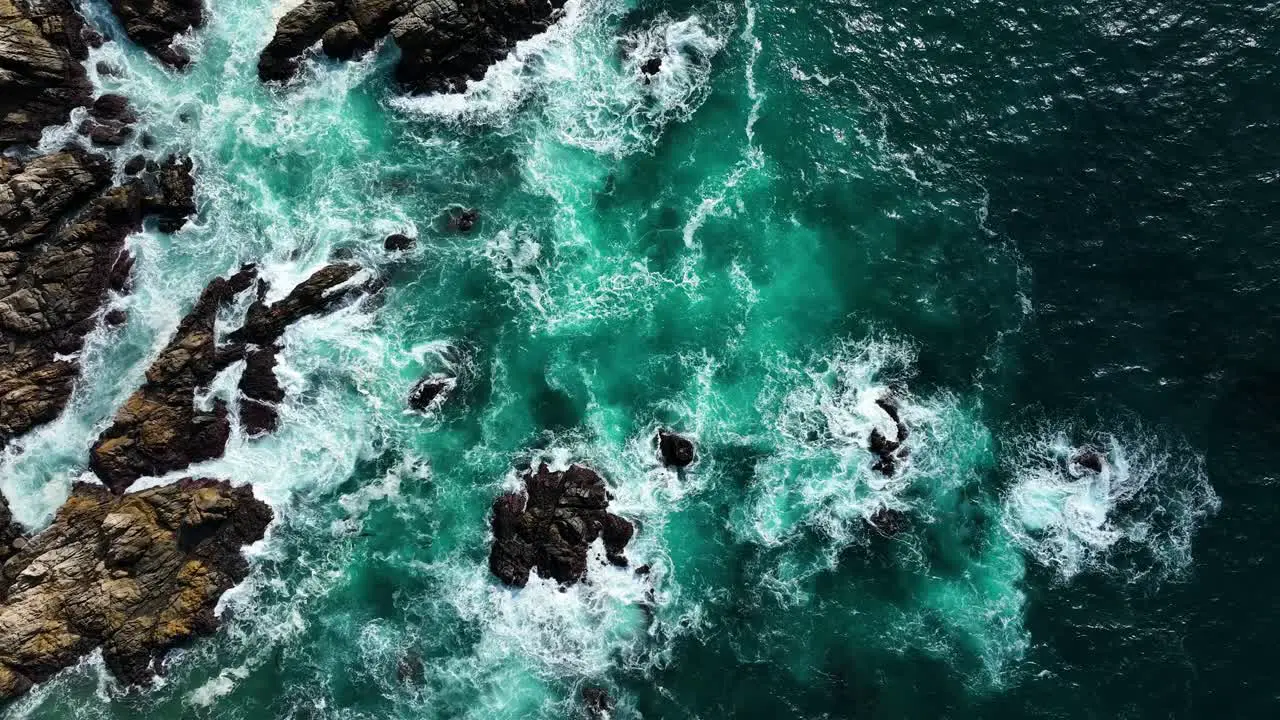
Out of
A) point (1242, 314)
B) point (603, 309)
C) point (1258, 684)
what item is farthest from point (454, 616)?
point (1242, 314)

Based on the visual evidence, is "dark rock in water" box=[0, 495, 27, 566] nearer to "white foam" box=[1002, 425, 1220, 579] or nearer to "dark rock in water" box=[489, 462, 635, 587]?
"dark rock in water" box=[489, 462, 635, 587]

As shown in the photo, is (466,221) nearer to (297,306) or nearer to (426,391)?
(426,391)

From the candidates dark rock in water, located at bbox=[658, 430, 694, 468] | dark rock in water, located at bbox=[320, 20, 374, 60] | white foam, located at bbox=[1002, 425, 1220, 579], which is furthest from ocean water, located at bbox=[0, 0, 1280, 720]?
dark rock in water, located at bbox=[320, 20, 374, 60]

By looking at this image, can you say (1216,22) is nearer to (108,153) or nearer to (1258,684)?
(1258,684)

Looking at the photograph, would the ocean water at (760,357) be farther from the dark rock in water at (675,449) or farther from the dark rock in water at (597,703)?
the dark rock in water at (675,449)

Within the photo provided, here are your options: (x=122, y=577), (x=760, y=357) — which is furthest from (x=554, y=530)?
(x=122, y=577)
